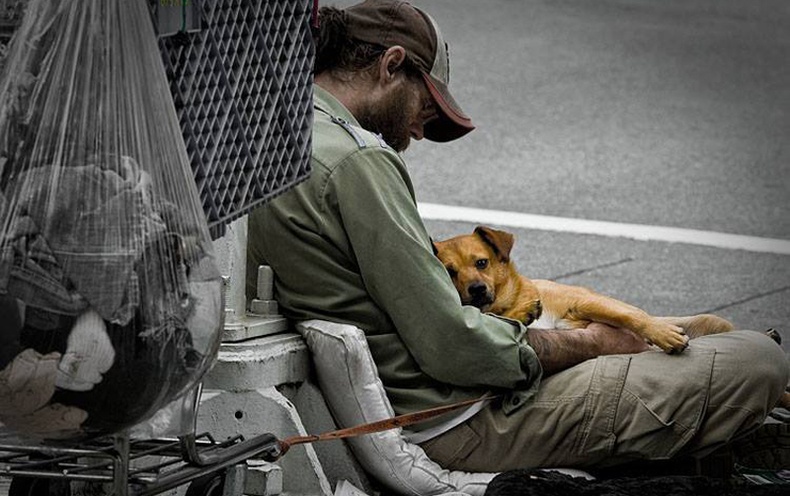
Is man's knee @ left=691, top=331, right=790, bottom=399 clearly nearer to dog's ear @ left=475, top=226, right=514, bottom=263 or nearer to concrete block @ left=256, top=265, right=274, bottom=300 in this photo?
dog's ear @ left=475, top=226, right=514, bottom=263

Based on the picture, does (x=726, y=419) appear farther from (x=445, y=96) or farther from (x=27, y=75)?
(x=27, y=75)

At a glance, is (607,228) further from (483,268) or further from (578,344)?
(578,344)

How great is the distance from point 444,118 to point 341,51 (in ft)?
1.09

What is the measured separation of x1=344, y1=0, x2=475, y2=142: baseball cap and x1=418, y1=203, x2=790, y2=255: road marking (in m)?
3.80

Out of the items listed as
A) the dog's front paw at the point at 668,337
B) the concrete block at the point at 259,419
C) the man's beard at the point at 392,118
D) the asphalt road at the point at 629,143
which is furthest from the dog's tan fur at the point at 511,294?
the asphalt road at the point at 629,143

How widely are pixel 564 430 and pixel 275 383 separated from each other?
0.75m

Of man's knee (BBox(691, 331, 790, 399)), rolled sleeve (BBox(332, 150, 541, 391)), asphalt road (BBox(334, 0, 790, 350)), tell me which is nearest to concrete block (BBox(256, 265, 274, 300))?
rolled sleeve (BBox(332, 150, 541, 391))

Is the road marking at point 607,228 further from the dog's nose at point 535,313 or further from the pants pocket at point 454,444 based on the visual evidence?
the pants pocket at point 454,444

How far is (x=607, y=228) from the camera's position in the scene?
811 cm

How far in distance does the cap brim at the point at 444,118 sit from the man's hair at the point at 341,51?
61 millimetres

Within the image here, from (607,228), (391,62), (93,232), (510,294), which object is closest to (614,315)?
(510,294)

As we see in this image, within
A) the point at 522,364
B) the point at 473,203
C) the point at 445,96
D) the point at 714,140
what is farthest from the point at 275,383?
the point at 714,140

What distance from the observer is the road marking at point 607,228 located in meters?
7.93

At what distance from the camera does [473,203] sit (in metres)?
8.38
